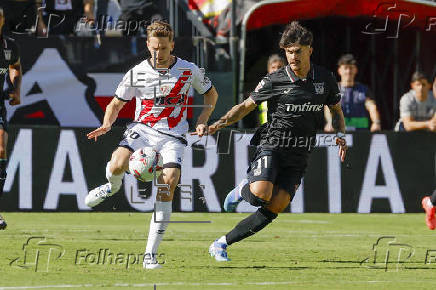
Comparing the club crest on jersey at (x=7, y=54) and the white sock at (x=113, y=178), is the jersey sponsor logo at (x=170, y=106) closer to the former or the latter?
the white sock at (x=113, y=178)

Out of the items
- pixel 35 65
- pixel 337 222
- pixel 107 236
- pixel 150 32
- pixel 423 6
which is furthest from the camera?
pixel 423 6

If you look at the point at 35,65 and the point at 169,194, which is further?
the point at 35,65

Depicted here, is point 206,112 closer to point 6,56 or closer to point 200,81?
point 200,81

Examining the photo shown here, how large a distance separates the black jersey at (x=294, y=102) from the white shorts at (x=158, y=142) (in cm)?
93

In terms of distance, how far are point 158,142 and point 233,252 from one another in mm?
1833

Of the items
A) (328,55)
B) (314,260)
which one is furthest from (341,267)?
(328,55)

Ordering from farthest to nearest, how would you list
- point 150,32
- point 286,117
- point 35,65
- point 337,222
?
point 35,65, point 337,222, point 286,117, point 150,32

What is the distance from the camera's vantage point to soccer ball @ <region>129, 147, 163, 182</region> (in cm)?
961

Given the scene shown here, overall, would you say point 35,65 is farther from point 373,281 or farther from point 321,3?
point 373,281

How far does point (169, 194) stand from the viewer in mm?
9828

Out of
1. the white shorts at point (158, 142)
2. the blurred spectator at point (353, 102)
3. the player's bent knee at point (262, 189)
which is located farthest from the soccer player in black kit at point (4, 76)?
the blurred spectator at point (353, 102)

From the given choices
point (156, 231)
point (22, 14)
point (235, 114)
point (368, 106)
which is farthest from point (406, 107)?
point (156, 231)

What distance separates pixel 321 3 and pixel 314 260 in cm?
826

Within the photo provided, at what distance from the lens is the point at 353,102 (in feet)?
53.4
